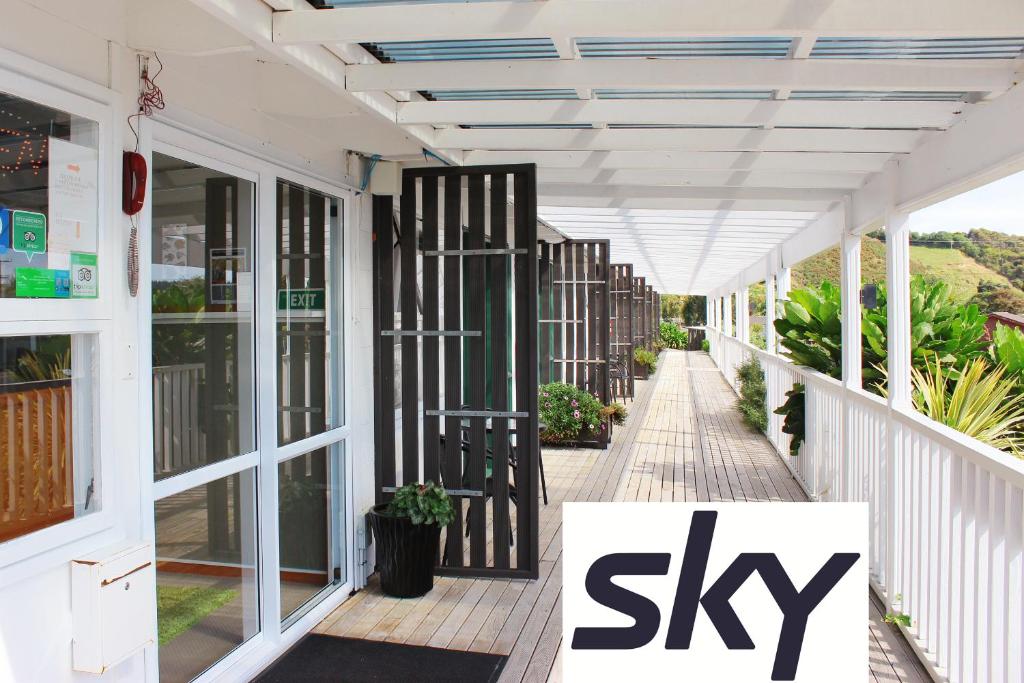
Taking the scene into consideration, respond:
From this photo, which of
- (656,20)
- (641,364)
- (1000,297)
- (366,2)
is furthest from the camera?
(641,364)

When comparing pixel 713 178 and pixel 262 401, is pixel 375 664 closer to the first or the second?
pixel 262 401

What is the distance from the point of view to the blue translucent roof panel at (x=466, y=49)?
2.67 meters

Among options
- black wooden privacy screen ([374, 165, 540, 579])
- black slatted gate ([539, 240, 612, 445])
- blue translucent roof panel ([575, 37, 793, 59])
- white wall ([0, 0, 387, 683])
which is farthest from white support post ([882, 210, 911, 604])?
black slatted gate ([539, 240, 612, 445])

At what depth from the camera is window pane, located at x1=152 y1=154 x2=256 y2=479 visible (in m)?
2.68

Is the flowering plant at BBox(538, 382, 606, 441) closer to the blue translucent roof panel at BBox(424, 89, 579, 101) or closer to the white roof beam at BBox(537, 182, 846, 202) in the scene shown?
the white roof beam at BBox(537, 182, 846, 202)

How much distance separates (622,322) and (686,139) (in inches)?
319

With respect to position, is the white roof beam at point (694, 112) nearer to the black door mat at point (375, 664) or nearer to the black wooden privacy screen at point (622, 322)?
the black door mat at point (375, 664)

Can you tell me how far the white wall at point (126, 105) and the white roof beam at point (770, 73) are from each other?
0.96m

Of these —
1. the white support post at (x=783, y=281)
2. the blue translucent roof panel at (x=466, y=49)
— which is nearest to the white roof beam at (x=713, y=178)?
the blue translucent roof panel at (x=466, y=49)

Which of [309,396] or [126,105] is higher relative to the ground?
[126,105]

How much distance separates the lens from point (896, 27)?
2.12m

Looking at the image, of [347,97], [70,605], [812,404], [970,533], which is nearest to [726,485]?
[812,404]

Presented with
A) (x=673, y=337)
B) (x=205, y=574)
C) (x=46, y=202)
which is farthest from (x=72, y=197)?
(x=673, y=337)

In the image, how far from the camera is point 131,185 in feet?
7.88
